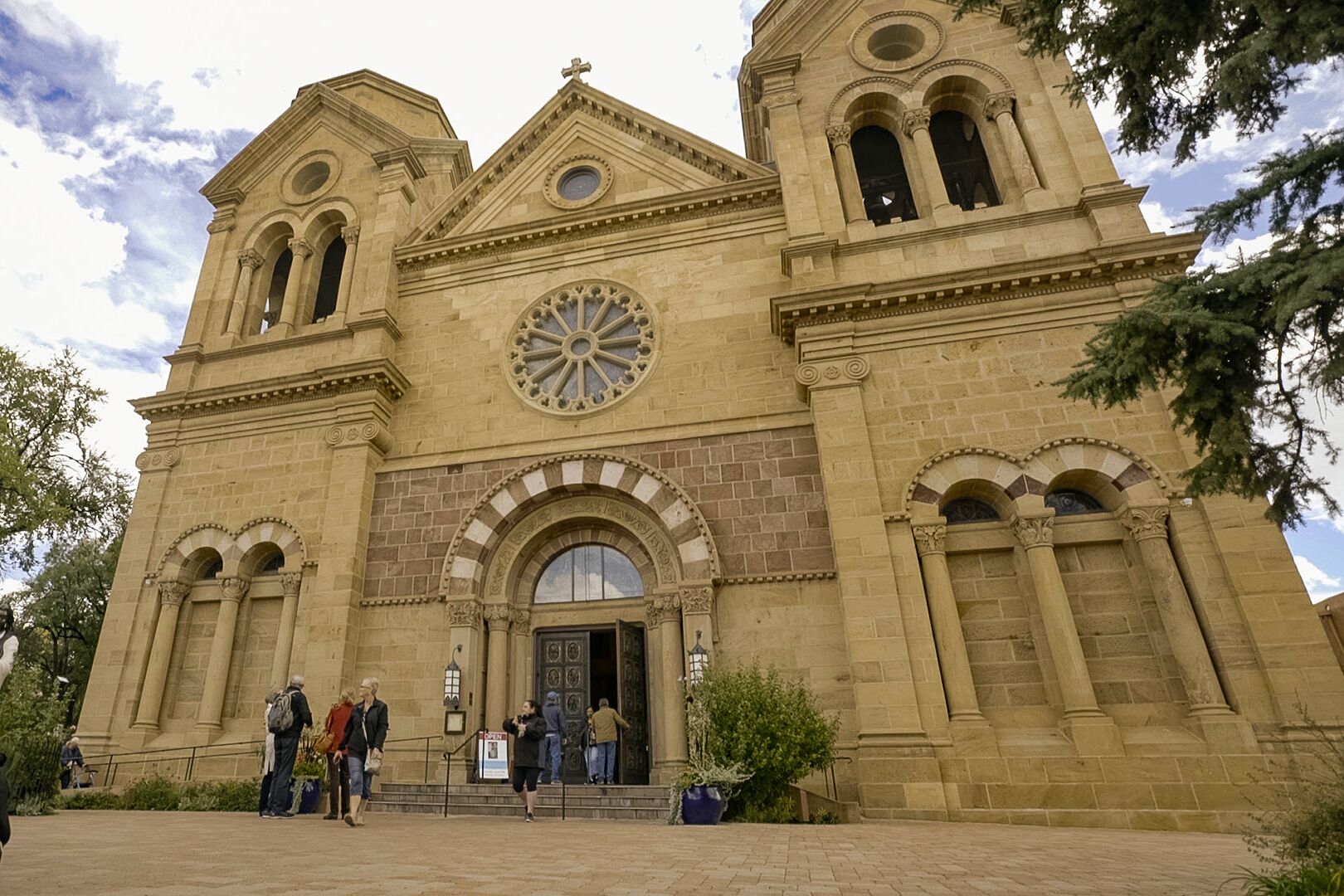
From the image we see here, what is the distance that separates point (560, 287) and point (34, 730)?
1243 centimetres

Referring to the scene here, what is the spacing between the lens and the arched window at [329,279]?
64.8 feet

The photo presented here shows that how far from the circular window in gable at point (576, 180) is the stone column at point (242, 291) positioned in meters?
8.49

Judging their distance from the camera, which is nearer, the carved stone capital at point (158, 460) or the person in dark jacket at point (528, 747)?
the person in dark jacket at point (528, 747)

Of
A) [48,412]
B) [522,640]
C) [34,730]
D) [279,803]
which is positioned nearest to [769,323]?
[522,640]

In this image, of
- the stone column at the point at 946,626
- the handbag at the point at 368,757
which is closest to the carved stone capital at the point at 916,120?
the stone column at the point at 946,626

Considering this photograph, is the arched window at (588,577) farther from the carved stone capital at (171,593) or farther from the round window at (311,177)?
the round window at (311,177)

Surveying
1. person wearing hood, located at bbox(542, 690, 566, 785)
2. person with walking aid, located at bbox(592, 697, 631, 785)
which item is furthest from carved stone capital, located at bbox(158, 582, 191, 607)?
person with walking aid, located at bbox(592, 697, 631, 785)

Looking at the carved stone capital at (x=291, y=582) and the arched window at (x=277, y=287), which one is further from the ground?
the arched window at (x=277, y=287)

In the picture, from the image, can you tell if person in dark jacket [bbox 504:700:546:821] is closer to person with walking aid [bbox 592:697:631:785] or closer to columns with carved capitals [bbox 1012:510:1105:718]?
person with walking aid [bbox 592:697:631:785]

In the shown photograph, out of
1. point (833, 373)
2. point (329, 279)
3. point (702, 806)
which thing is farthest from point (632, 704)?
point (329, 279)

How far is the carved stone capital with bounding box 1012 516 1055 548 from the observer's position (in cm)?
1165

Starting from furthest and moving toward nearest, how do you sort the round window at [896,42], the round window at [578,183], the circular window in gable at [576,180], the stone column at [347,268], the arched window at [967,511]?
the round window at [578,183] < the circular window in gable at [576,180] < the stone column at [347,268] < the round window at [896,42] < the arched window at [967,511]

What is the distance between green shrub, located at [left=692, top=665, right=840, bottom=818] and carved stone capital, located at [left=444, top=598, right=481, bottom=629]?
5.39 metres

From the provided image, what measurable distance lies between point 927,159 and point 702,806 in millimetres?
13636
